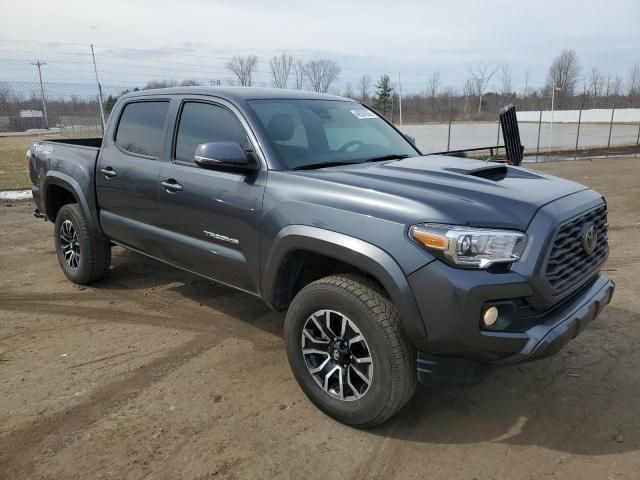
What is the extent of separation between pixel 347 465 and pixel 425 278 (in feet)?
3.36

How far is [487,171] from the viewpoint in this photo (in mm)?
3322

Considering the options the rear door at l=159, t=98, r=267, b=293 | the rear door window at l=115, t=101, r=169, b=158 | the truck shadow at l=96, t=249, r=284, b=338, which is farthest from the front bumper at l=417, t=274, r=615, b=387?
the rear door window at l=115, t=101, r=169, b=158

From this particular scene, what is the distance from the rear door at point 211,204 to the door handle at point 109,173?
74 centimetres

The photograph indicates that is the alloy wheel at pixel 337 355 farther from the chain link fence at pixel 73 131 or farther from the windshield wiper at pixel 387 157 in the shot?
the chain link fence at pixel 73 131

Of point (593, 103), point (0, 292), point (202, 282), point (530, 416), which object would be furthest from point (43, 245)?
point (593, 103)

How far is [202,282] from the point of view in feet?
17.7

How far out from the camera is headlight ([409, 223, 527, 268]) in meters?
2.47

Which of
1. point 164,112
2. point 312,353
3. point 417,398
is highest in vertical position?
point 164,112

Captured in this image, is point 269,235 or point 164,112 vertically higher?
point 164,112

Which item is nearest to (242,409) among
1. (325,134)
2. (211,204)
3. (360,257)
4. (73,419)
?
(73,419)

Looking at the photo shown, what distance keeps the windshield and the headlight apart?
3.94ft

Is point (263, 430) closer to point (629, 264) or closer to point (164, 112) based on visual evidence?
point (164, 112)

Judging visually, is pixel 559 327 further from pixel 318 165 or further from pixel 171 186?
pixel 171 186

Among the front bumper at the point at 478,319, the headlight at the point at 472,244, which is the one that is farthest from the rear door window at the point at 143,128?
the front bumper at the point at 478,319
